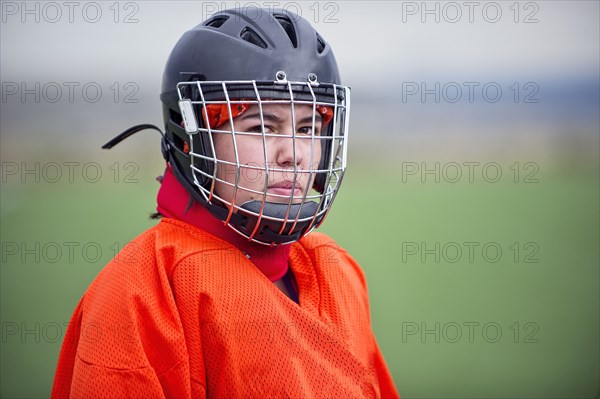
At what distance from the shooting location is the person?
119 centimetres

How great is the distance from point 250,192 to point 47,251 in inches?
115

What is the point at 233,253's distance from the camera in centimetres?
134

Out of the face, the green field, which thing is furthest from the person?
the green field

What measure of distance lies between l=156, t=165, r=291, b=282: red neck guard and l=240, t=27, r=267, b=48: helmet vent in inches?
13.9

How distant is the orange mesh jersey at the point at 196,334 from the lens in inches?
45.9

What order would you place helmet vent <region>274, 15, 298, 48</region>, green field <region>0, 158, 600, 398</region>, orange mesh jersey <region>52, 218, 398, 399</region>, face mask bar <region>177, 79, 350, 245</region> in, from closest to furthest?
1. orange mesh jersey <region>52, 218, 398, 399</region>
2. face mask bar <region>177, 79, 350, 245</region>
3. helmet vent <region>274, 15, 298, 48</region>
4. green field <region>0, 158, 600, 398</region>

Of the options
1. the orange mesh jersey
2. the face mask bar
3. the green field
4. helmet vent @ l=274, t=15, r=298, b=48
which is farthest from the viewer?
the green field

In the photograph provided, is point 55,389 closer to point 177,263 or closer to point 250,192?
point 177,263

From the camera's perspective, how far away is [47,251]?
3.85 meters

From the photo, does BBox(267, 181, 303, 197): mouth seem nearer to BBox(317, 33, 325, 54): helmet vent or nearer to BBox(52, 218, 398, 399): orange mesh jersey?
BBox(52, 218, 398, 399): orange mesh jersey

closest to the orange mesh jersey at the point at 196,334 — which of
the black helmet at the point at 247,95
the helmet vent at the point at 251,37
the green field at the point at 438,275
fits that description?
the black helmet at the point at 247,95

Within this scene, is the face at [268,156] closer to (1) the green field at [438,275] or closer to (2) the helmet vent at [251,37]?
(2) the helmet vent at [251,37]

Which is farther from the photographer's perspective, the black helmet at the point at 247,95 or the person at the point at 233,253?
the black helmet at the point at 247,95

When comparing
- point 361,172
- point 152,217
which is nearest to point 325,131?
point 152,217
